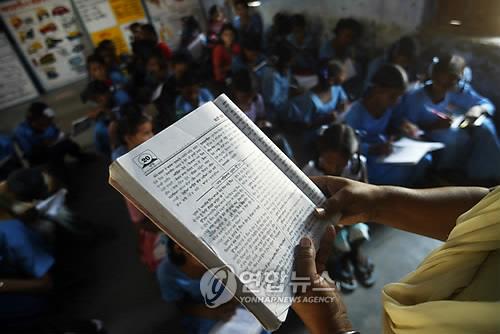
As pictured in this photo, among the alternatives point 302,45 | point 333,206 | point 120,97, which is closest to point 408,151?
point 333,206

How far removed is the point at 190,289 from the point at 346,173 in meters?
0.82

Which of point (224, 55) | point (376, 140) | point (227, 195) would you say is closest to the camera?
point (227, 195)

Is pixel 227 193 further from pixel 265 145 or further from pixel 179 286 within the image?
pixel 179 286

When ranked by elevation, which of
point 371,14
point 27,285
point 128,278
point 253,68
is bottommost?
point 128,278

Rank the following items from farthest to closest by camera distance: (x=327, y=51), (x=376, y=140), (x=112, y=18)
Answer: (x=112, y=18) < (x=327, y=51) < (x=376, y=140)

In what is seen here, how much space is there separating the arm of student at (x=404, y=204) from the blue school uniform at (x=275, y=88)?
1788 mm

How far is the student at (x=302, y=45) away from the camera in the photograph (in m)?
2.80

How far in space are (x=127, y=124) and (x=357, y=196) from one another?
1.30 metres

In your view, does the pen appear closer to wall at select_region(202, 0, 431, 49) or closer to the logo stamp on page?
wall at select_region(202, 0, 431, 49)

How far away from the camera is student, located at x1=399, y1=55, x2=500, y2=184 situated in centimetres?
174

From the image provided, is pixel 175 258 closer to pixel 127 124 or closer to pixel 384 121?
pixel 127 124

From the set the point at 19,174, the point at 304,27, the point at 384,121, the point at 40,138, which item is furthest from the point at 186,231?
the point at 304,27

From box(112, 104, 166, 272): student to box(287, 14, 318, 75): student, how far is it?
161 cm

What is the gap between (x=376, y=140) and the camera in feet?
5.80
